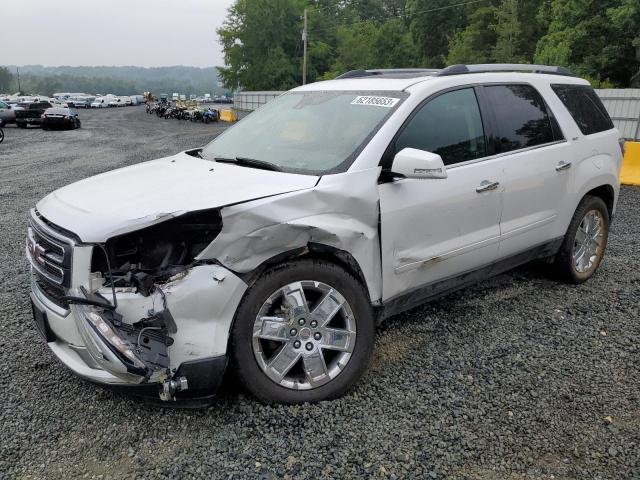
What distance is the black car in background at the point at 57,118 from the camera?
84.4 feet

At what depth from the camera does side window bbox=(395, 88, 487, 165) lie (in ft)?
11.0

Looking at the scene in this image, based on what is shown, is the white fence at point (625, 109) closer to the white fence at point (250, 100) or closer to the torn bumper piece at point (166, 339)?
the torn bumper piece at point (166, 339)

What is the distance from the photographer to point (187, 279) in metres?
2.57

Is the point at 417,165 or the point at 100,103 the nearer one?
the point at 417,165

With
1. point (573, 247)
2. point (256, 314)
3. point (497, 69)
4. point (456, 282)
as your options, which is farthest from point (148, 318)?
point (573, 247)

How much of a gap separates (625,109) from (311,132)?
619 inches

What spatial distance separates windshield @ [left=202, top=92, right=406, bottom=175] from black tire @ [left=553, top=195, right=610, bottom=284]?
6.96 ft

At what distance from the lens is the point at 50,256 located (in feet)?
8.82

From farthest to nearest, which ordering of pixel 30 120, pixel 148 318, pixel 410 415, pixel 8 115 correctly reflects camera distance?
pixel 8 115
pixel 30 120
pixel 410 415
pixel 148 318

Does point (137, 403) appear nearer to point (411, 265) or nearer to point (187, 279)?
point (187, 279)

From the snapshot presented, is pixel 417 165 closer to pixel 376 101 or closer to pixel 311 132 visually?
pixel 376 101

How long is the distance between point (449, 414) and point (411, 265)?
89cm

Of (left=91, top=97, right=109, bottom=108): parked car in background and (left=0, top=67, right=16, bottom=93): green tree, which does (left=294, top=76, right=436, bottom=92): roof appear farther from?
(left=0, top=67, right=16, bottom=93): green tree

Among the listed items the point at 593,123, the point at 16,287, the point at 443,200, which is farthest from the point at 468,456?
the point at 16,287
